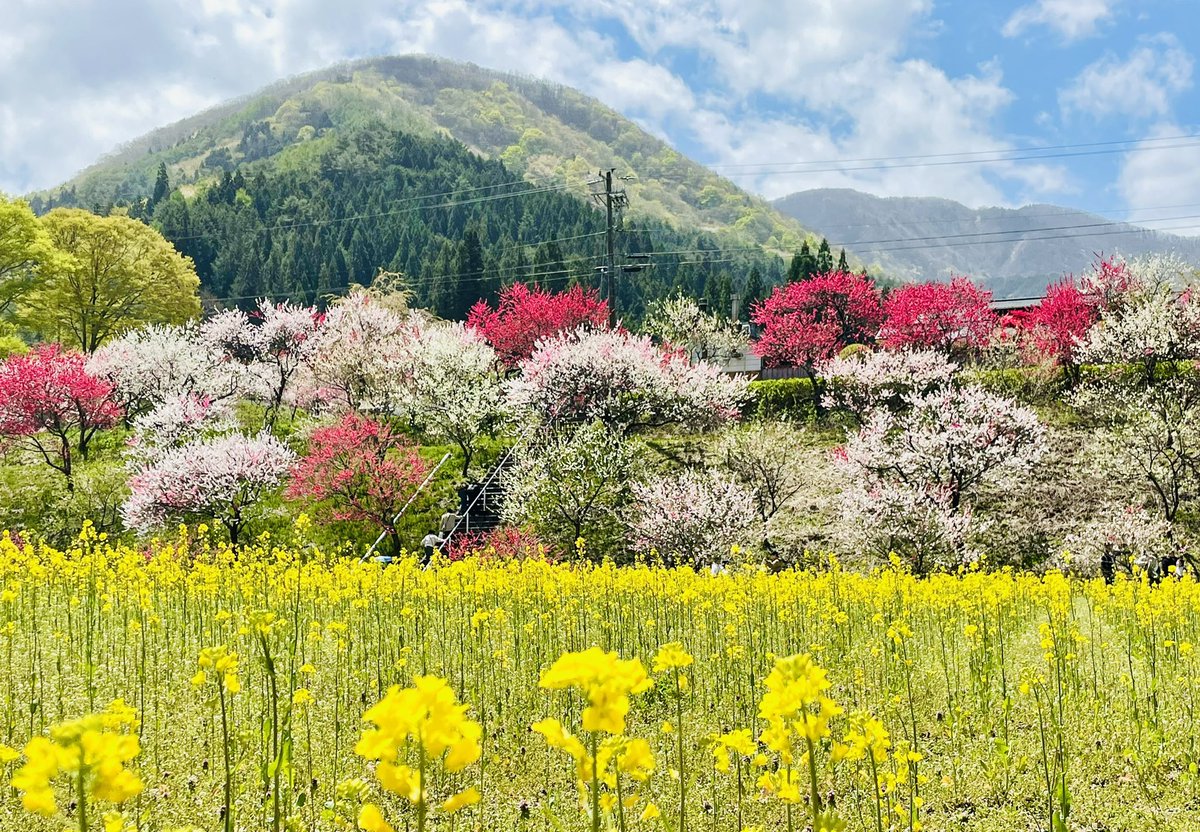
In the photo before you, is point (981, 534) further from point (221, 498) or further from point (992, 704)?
point (221, 498)

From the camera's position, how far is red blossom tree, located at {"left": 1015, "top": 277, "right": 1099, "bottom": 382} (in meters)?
26.0

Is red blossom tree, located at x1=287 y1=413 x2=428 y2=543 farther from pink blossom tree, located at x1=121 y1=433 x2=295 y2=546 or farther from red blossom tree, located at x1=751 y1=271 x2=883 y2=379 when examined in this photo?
red blossom tree, located at x1=751 y1=271 x2=883 y2=379

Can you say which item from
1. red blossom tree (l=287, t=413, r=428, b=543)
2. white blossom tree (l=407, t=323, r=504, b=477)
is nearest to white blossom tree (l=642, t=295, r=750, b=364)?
A: white blossom tree (l=407, t=323, r=504, b=477)

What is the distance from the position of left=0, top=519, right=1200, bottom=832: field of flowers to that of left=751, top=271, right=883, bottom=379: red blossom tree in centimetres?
2623

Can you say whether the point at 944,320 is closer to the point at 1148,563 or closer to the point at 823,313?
the point at 823,313

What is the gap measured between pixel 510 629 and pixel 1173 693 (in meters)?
5.42

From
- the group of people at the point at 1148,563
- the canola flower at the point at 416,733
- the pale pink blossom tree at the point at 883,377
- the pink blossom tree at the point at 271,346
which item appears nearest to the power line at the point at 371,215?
the pink blossom tree at the point at 271,346

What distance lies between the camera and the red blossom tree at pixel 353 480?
18484 millimetres

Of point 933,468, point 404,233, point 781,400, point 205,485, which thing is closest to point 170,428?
point 205,485

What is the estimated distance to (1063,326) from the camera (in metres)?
27.0

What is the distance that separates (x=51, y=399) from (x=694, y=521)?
60.3 feet

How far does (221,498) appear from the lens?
17.8 metres

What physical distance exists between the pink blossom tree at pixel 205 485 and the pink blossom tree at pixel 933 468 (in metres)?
13.7

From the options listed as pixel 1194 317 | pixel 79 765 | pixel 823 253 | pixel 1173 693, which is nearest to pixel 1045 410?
pixel 1194 317
